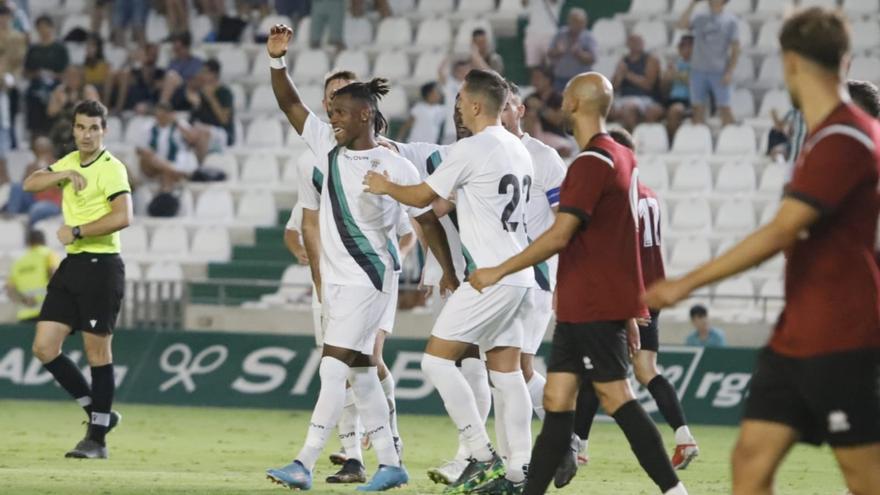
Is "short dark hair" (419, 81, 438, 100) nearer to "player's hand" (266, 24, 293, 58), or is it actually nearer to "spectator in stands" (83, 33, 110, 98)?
"spectator in stands" (83, 33, 110, 98)

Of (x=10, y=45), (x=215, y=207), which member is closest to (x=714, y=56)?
(x=215, y=207)

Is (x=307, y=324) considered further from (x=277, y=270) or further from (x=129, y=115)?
(x=129, y=115)

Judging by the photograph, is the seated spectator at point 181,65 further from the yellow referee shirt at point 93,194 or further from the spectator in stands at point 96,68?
the yellow referee shirt at point 93,194

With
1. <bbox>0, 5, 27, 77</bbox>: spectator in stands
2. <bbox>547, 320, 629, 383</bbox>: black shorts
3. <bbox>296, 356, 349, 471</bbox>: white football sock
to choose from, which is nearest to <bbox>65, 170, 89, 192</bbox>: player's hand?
<bbox>296, 356, 349, 471</bbox>: white football sock

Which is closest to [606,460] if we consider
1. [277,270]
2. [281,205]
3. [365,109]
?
[365,109]

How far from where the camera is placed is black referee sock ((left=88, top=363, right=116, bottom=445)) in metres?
11.5

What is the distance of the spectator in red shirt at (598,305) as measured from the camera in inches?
301

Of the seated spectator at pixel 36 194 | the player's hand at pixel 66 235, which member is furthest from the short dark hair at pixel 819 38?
the seated spectator at pixel 36 194

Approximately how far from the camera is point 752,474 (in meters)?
5.81

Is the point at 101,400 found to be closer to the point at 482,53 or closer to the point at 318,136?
the point at 318,136

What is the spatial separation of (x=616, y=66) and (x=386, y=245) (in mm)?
13034

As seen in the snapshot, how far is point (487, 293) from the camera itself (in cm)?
888

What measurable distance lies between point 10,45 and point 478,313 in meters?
16.2

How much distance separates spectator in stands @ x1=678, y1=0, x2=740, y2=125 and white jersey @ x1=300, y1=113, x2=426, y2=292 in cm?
1218
